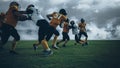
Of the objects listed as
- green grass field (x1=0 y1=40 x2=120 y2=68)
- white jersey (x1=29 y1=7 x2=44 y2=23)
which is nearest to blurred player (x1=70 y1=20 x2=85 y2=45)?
green grass field (x1=0 y1=40 x2=120 y2=68)

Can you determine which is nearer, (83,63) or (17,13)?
(83,63)

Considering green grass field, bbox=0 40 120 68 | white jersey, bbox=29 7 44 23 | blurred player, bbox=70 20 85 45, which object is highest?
white jersey, bbox=29 7 44 23

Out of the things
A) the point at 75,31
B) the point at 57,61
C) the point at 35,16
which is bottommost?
the point at 57,61

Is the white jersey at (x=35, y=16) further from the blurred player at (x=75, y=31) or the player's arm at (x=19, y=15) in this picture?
the blurred player at (x=75, y=31)

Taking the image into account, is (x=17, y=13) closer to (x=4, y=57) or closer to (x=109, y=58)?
(x=4, y=57)

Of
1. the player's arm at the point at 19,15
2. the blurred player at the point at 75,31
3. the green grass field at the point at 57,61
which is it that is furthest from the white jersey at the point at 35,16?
the blurred player at the point at 75,31

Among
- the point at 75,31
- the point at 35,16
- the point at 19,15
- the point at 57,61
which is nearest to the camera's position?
the point at 57,61

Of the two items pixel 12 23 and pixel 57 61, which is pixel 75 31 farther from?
pixel 57 61

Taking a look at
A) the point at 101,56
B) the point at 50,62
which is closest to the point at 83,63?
the point at 50,62

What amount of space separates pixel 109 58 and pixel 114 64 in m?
0.58

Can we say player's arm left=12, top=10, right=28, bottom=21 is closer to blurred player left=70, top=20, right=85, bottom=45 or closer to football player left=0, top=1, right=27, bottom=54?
football player left=0, top=1, right=27, bottom=54

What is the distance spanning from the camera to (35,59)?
6.96m


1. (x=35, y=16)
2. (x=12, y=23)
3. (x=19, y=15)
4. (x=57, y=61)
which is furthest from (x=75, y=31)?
(x=57, y=61)

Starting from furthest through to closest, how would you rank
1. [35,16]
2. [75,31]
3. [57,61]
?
[75,31], [35,16], [57,61]
